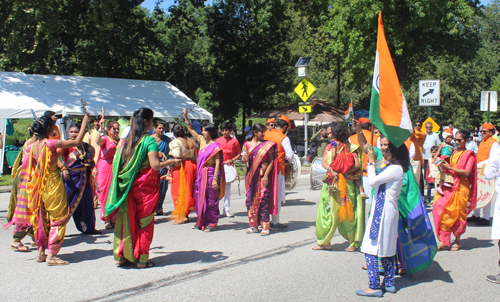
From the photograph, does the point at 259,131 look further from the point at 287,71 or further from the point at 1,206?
the point at 287,71

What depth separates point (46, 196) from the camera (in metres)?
5.38

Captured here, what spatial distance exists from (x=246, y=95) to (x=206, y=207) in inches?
784

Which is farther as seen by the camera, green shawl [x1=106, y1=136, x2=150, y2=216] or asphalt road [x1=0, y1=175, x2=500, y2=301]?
green shawl [x1=106, y1=136, x2=150, y2=216]

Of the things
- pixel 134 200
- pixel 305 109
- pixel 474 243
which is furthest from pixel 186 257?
pixel 305 109

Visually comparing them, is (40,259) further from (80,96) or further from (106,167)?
(80,96)

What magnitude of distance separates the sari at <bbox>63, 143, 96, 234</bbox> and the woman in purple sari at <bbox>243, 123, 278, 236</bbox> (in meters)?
2.40

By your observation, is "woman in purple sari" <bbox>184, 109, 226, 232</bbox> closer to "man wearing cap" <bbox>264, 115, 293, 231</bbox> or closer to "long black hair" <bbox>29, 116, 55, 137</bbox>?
"man wearing cap" <bbox>264, 115, 293, 231</bbox>

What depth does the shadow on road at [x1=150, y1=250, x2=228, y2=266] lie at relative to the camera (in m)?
5.53

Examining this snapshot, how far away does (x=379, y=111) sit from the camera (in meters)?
4.43

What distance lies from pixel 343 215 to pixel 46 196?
3.68 m

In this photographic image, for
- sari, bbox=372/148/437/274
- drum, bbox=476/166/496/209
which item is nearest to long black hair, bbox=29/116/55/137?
sari, bbox=372/148/437/274

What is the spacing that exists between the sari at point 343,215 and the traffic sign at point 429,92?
827 centimetres

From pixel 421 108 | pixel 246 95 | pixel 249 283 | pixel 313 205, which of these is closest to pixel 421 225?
pixel 249 283

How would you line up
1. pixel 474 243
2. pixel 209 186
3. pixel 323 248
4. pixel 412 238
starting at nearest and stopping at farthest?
pixel 412 238 → pixel 323 248 → pixel 474 243 → pixel 209 186
